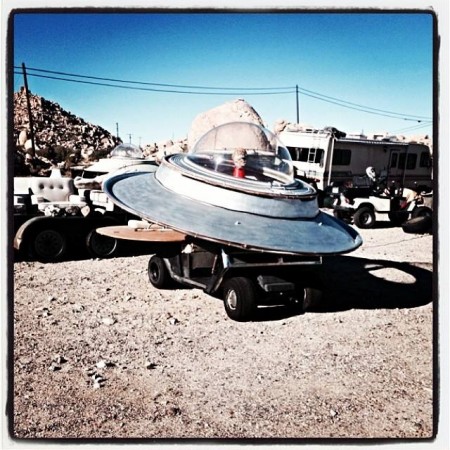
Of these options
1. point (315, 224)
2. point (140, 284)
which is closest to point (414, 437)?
point (315, 224)

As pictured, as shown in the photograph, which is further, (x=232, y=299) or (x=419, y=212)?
(x=419, y=212)

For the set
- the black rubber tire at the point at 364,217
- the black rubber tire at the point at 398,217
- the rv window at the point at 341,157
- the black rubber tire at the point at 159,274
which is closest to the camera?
the black rubber tire at the point at 159,274

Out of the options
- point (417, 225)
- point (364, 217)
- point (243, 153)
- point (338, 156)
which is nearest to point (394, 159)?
point (338, 156)

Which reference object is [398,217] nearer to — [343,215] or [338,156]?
[343,215]

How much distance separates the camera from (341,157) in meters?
15.5

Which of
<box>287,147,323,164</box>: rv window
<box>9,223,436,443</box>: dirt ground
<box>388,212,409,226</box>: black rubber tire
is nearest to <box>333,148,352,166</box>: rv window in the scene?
<box>287,147,323,164</box>: rv window

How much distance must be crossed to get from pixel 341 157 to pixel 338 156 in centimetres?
13

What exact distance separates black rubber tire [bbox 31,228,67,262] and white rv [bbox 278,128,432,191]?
8.57 meters

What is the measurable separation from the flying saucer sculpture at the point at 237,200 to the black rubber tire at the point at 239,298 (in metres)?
0.64

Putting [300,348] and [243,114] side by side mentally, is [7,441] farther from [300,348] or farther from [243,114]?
[243,114]

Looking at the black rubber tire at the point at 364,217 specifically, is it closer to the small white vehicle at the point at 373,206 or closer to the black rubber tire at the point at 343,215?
the small white vehicle at the point at 373,206

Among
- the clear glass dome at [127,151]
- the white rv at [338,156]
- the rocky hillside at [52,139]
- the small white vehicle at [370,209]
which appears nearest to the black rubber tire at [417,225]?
the small white vehicle at [370,209]

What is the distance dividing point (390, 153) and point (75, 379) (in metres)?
14.1

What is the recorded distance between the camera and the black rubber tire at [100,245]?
808 centimetres
